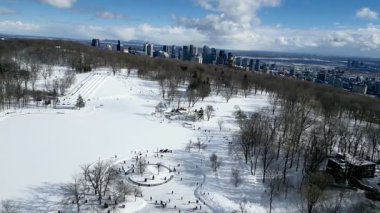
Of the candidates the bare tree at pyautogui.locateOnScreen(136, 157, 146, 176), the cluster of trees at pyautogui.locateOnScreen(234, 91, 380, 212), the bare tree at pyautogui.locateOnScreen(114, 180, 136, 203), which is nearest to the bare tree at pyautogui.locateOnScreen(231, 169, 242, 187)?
the cluster of trees at pyautogui.locateOnScreen(234, 91, 380, 212)

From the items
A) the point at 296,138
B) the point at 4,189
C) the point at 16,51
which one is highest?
the point at 16,51

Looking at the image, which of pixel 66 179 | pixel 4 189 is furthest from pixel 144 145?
pixel 4 189

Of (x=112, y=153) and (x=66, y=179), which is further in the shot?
(x=112, y=153)

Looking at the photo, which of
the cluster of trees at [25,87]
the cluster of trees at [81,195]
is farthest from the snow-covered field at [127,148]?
the cluster of trees at [25,87]

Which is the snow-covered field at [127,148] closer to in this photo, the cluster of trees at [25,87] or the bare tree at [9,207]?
the bare tree at [9,207]

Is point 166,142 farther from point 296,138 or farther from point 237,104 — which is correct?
point 237,104

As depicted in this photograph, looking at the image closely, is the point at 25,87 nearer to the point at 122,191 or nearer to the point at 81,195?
the point at 81,195
